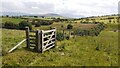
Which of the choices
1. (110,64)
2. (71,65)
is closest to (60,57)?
(71,65)

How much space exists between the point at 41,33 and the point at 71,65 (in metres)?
3.71

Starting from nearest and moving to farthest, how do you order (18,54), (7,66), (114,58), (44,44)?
(7,66), (18,54), (114,58), (44,44)

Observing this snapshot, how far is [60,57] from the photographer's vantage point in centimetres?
1417

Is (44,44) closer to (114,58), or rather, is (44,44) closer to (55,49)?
(55,49)

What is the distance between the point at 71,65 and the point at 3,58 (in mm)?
4139

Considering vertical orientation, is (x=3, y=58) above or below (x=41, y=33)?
below

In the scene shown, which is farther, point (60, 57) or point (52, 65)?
point (60, 57)

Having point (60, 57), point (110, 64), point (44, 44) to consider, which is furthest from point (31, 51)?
point (110, 64)

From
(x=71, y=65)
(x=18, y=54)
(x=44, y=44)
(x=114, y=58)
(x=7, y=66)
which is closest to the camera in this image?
(x=7, y=66)

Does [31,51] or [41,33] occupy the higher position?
[41,33]

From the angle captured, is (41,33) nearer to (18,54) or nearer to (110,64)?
(18,54)

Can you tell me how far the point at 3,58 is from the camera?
1299 centimetres

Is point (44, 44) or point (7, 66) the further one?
point (44, 44)

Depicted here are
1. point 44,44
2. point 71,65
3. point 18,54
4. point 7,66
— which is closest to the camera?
point 7,66
